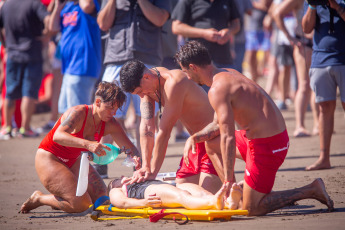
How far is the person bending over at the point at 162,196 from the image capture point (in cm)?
435

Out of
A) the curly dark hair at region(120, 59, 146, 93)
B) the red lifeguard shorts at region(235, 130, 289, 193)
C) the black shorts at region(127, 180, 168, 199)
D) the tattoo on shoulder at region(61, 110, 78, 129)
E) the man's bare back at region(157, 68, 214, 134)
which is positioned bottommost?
the black shorts at region(127, 180, 168, 199)

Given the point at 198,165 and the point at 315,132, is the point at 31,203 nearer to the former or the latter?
the point at 198,165

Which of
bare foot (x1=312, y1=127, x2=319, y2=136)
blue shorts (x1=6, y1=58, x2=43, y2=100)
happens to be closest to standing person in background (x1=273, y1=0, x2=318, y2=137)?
bare foot (x1=312, y1=127, x2=319, y2=136)

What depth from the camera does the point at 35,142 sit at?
9547 millimetres

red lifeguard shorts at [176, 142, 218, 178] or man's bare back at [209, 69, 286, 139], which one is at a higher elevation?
man's bare back at [209, 69, 286, 139]

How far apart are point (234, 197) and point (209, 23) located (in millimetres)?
3476

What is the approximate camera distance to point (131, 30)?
652 cm

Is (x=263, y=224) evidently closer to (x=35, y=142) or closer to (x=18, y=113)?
(x=35, y=142)

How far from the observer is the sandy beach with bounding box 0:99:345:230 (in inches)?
165

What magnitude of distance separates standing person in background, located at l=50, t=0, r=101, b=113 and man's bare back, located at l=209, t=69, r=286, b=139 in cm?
303

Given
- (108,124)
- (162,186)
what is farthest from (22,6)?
(162,186)

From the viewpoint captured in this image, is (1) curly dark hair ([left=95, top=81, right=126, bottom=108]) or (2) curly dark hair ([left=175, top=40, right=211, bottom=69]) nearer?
(2) curly dark hair ([left=175, top=40, right=211, bottom=69])

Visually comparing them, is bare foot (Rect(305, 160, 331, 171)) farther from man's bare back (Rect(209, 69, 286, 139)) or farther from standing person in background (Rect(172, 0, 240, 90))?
man's bare back (Rect(209, 69, 286, 139))

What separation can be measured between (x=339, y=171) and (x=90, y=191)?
9.20ft
